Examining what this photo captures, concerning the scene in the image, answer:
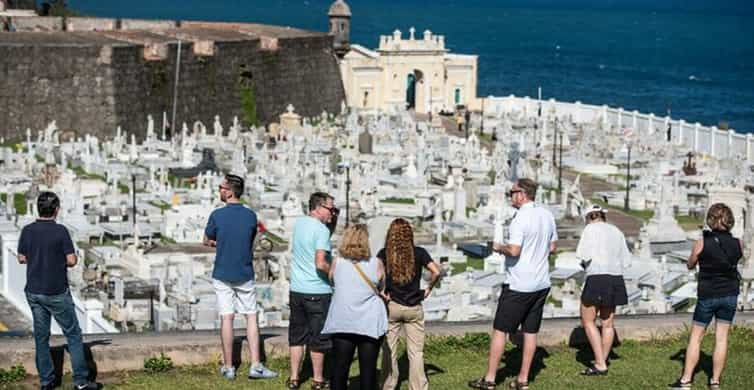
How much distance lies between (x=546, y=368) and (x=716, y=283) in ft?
4.76

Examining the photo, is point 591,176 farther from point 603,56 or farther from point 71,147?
point 603,56

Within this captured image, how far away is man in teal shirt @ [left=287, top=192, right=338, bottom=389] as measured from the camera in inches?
404

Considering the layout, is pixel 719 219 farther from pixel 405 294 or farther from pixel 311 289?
pixel 311 289

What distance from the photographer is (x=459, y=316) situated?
60.3ft

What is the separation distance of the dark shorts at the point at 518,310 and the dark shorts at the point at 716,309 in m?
1.05

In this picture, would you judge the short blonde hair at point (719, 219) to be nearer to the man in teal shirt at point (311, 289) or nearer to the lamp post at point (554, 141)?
the man in teal shirt at point (311, 289)

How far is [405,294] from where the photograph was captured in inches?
393

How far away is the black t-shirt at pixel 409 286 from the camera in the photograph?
391 inches

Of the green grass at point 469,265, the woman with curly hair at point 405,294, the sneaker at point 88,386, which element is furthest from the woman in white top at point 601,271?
the green grass at point 469,265

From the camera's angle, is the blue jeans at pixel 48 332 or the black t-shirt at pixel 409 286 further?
the blue jeans at pixel 48 332

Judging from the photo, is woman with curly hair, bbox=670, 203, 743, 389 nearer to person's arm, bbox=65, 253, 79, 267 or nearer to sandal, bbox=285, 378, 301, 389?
sandal, bbox=285, 378, 301, 389

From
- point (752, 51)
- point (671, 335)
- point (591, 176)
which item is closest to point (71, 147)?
point (591, 176)

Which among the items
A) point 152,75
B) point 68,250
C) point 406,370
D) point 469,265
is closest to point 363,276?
point 406,370

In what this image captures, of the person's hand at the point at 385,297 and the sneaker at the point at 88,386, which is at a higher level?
the person's hand at the point at 385,297
